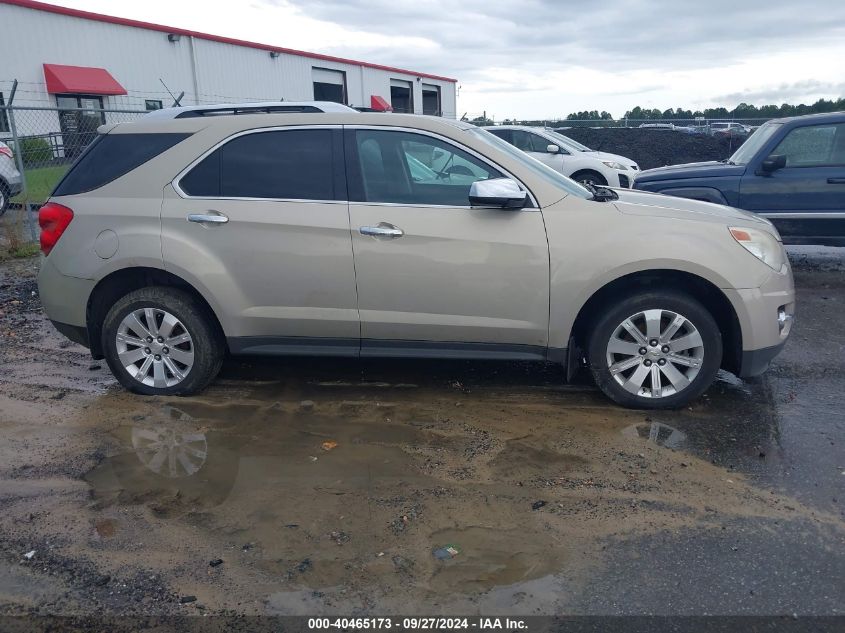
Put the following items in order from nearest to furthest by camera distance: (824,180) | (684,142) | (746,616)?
(746,616) → (824,180) → (684,142)

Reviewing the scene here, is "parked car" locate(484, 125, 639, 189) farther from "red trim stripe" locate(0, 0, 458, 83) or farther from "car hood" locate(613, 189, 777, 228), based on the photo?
"red trim stripe" locate(0, 0, 458, 83)

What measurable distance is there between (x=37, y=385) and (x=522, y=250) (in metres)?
3.76

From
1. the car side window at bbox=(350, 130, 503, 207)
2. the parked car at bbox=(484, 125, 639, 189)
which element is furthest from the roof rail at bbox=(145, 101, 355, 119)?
the parked car at bbox=(484, 125, 639, 189)

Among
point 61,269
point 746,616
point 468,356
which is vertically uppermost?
point 61,269

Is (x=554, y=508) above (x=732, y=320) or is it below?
below

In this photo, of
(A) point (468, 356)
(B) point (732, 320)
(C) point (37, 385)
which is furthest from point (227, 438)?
(B) point (732, 320)

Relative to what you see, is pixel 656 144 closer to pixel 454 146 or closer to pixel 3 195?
pixel 3 195

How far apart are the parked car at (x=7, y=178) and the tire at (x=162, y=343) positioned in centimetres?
810

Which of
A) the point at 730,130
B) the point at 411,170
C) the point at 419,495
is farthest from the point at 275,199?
the point at 730,130

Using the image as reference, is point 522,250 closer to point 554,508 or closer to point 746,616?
point 554,508

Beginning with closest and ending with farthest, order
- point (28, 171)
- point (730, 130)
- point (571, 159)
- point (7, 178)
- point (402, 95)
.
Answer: point (28, 171)
point (7, 178)
point (571, 159)
point (730, 130)
point (402, 95)

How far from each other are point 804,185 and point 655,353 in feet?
17.0

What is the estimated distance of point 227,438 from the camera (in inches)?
174

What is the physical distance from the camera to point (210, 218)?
471cm
